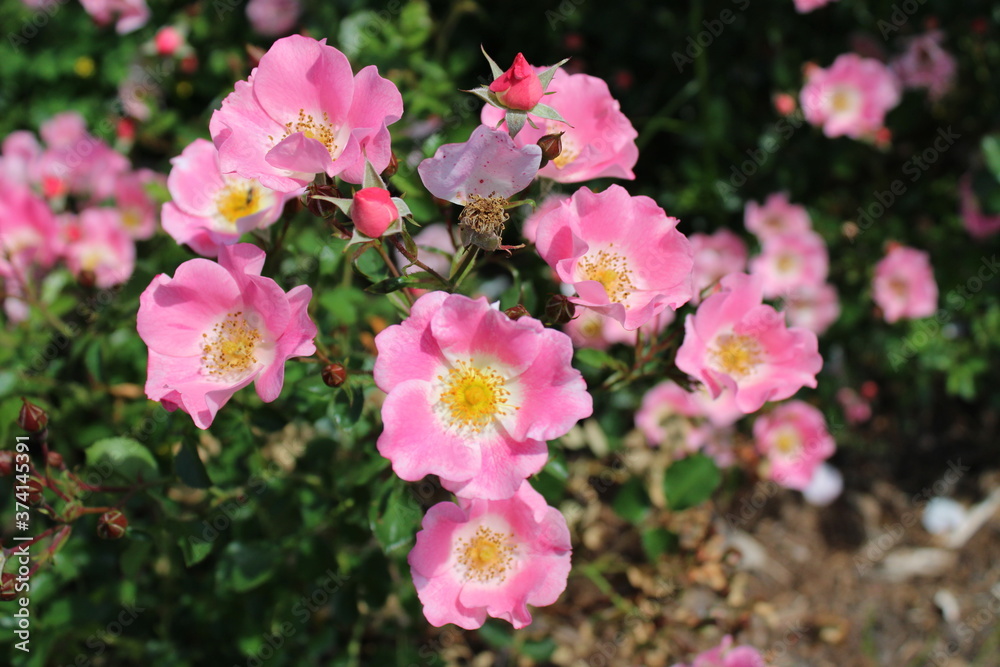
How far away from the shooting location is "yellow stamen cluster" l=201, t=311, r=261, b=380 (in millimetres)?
1619

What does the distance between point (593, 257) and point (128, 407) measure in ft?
5.68

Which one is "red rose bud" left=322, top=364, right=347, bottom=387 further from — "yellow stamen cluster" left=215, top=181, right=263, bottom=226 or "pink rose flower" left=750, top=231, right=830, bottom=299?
"pink rose flower" left=750, top=231, right=830, bottom=299

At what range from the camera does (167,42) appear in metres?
3.54

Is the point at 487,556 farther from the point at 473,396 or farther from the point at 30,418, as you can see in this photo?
the point at 30,418

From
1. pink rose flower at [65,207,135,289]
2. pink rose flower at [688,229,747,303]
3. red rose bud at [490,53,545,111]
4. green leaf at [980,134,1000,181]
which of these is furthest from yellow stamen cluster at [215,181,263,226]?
green leaf at [980,134,1000,181]

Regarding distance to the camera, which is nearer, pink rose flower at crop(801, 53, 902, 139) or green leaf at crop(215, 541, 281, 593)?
green leaf at crop(215, 541, 281, 593)

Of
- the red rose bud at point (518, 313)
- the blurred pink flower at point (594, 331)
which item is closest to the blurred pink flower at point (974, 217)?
the blurred pink flower at point (594, 331)

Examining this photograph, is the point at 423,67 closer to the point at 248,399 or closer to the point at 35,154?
the point at 248,399

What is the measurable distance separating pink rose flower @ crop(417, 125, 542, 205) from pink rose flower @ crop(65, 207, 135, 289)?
2.33 meters

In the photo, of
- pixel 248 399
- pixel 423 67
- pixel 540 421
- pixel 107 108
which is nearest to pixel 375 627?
pixel 248 399

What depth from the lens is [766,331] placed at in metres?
1.78

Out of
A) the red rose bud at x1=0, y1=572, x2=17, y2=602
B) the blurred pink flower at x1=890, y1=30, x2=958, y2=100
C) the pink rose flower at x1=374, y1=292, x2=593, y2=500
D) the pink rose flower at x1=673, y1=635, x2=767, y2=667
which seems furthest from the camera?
the blurred pink flower at x1=890, y1=30, x2=958, y2=100

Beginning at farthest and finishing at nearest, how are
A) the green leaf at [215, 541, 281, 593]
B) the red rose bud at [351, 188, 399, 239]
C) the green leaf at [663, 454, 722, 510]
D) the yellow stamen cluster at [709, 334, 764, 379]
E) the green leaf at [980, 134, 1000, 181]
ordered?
1. the green leaf at [980, 134, 1000, 181]
2. the green leaf at [663, 454, 722, 510]
3. the green leaf at [215, 541, 281, 593]
4. the yellow stamen cluster at [709, 334, 764, 379]
5. the red rose bud at [351, 188, 399, 239]

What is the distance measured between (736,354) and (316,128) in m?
1.14
